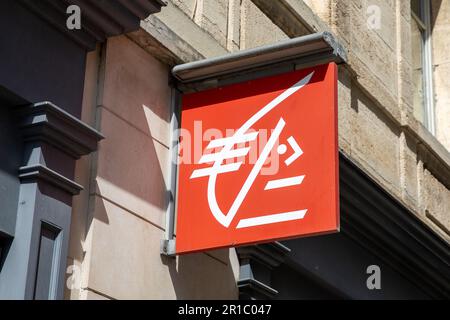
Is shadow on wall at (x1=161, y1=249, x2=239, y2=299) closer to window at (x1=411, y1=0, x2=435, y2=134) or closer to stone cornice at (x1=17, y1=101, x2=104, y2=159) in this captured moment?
stone cornice at (x1=17, y1=101, x2=104, y2=159)

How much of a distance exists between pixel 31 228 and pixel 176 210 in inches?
58.7

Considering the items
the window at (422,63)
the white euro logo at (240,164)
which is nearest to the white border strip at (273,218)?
the white euro logo at (240,164)

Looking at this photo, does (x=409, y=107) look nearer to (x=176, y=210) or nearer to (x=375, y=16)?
(x=375, y=16)

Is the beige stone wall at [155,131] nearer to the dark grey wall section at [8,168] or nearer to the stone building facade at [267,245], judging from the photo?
the stone building facade at [267,245]

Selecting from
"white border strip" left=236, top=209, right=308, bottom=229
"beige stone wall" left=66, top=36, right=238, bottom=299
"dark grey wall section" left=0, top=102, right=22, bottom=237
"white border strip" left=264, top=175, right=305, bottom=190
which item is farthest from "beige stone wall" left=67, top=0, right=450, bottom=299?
"white border strip" left=264, top=175, right=305, bottom=190

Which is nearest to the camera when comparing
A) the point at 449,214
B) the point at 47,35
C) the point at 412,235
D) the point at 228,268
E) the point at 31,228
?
the point at 31,228

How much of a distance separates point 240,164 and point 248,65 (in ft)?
2.37

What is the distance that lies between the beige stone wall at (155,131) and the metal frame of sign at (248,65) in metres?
0.08

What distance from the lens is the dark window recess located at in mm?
6512

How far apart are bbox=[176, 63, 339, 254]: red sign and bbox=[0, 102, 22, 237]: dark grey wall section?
137 cm

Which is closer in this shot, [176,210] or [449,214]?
[176,210]

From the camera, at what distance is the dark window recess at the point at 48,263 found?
6.51 m
